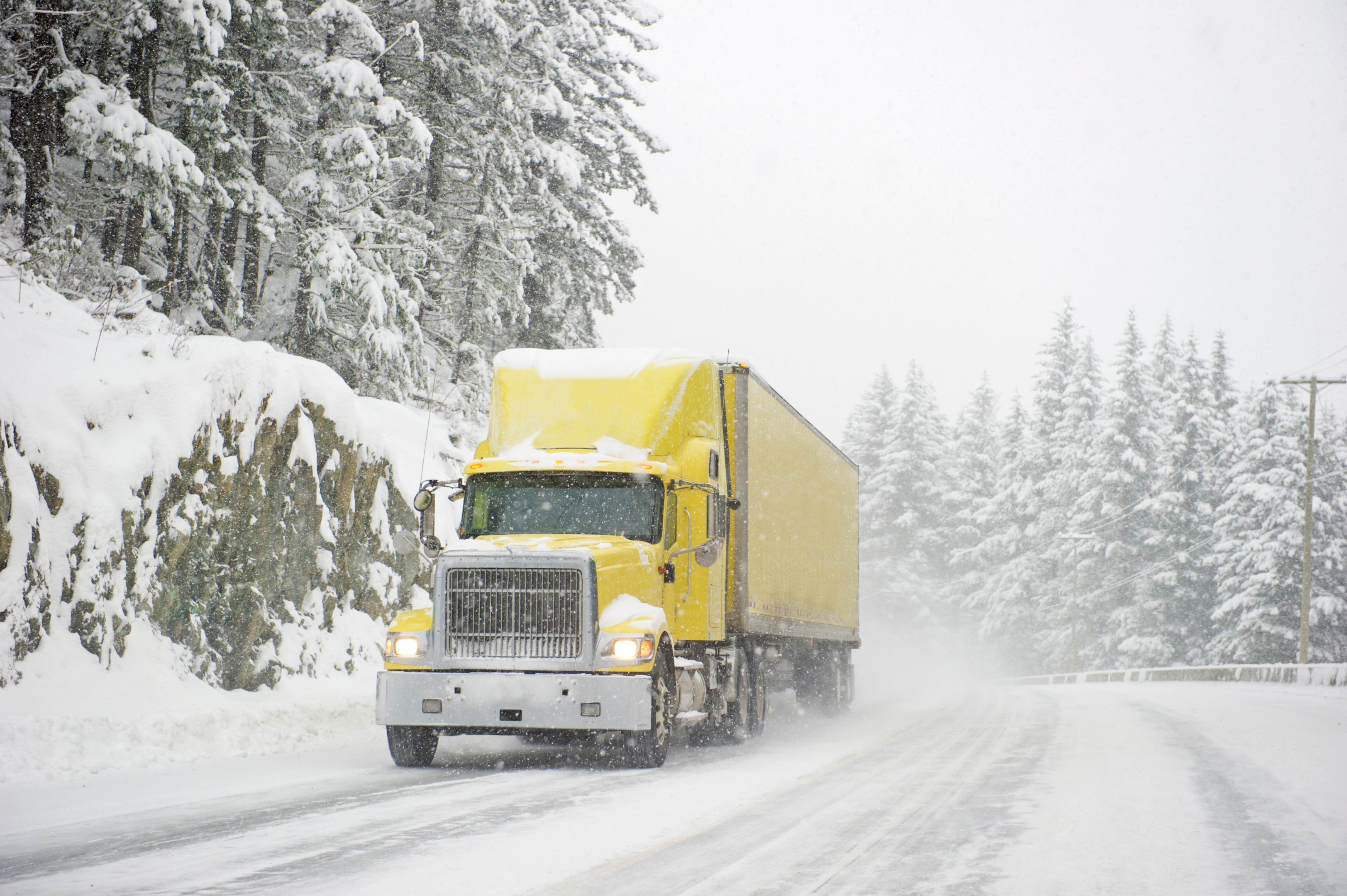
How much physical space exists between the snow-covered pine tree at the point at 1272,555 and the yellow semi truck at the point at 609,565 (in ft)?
135

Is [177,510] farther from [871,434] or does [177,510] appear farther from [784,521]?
[871,434]

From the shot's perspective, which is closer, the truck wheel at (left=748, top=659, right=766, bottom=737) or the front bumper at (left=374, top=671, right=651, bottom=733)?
the front bumper at (left=374, top=671, right=651, bottom=733)

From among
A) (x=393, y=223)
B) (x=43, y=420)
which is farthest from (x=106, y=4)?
(x=43, y=420)

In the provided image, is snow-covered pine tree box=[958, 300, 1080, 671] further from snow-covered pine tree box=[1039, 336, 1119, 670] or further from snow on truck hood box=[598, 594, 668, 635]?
snow on truck hood box=[598, 594, 668, 635]

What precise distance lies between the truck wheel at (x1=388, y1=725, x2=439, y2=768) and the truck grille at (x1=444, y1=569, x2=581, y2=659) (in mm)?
839

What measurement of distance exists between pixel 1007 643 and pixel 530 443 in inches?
2552

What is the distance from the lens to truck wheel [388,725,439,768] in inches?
448

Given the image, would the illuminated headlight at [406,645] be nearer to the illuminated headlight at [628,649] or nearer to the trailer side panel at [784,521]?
the illuminated headlight at [628,649]

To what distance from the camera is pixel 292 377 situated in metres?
16.3

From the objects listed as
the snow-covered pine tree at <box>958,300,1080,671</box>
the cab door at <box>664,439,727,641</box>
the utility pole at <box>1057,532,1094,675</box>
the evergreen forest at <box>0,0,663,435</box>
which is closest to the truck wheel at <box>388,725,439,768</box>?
the cab door at <box>664,439,727,641</box>

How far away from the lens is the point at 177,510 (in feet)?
45.2

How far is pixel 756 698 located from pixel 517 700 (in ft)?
17.0

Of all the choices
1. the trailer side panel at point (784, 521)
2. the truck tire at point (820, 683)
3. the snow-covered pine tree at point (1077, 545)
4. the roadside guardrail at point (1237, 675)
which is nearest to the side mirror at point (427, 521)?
the trailer side panel at point (784, 521)

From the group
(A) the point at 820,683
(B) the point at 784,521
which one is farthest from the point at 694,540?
(A) the point at 820,683
